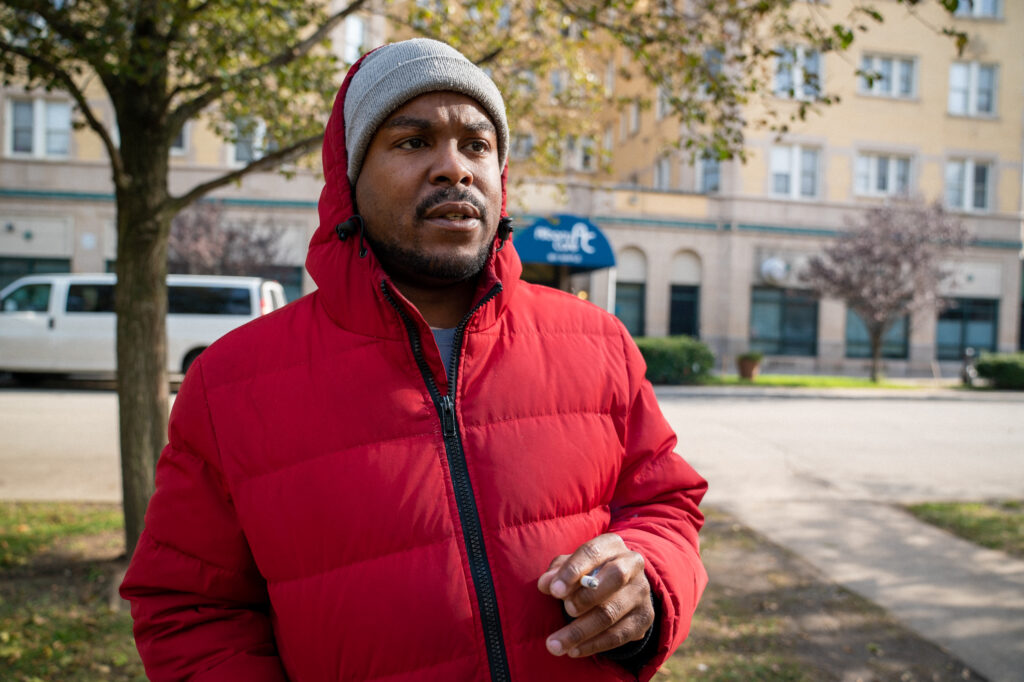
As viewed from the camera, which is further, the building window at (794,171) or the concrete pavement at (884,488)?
the building window at (794,171)

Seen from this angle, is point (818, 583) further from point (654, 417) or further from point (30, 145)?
point (30, 145)

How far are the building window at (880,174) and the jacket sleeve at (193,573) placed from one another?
1217 inches

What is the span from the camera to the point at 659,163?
30406 mm

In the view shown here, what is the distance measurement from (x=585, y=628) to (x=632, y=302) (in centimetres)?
2666

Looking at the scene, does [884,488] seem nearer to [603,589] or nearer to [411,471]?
[603,589]

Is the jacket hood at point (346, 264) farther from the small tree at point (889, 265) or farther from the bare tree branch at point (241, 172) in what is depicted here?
the small tree at point (889, 265)

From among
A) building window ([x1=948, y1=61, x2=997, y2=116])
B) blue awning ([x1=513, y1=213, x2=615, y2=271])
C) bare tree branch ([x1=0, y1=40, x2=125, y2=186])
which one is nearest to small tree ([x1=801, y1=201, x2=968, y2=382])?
building window ([x1=948, y1=61, x2=997, y2=116])

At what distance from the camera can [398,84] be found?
5.42 feet

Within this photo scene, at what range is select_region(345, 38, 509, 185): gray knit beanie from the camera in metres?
1.65

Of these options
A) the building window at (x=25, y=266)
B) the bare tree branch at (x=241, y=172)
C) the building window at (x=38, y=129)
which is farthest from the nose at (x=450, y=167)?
the building window at (x=38, y=129)

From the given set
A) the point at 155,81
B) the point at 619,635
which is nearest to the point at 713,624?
the point at 619,635

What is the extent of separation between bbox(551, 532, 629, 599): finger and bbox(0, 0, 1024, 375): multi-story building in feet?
79.4

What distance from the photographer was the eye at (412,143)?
168 centimetres

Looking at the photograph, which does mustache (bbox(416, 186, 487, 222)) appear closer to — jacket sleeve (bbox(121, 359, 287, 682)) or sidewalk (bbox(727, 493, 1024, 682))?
jacket sleeve (bbox(121, 359, 287, 682))
